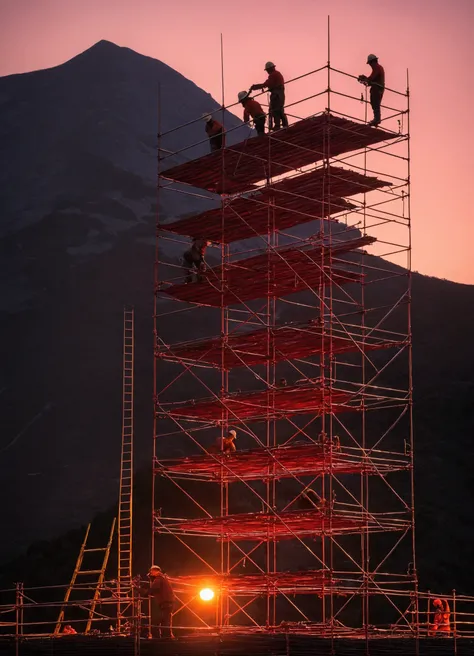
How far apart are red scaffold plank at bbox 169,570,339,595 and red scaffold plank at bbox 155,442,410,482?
2.35 m

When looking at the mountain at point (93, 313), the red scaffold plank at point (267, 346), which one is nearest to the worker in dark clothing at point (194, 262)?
the red scaffold plank at point (267, 346)

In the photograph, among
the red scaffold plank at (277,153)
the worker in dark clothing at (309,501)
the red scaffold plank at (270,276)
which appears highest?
the red scaffold plank at (277,153)

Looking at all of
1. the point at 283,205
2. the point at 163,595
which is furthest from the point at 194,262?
the point at 163,595

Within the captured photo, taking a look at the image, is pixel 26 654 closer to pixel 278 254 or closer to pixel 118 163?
pixel 278 254

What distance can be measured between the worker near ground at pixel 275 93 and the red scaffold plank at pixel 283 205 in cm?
A: 146

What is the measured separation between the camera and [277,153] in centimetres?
3475

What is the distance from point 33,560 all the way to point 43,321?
3198 cm

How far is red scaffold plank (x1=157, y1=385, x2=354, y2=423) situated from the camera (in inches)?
1270

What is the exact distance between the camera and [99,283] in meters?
100

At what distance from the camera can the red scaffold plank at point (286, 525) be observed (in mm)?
30625

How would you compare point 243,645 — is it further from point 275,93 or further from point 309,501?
point 275,93

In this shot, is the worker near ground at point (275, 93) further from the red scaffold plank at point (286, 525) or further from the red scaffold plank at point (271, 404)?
the red scaffold plank at point (286, 525)

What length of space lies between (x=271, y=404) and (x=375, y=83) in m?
8.31

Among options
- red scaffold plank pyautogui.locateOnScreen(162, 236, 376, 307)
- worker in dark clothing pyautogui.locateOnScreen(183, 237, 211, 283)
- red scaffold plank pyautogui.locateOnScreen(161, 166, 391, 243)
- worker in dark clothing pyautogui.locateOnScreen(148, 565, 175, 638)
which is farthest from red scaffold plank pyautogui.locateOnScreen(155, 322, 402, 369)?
worker in dark clothing pyautogui.locateOnScreen(148, 565, 175, 638)
